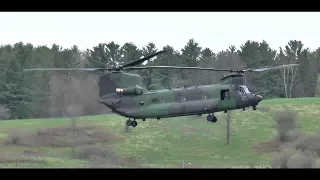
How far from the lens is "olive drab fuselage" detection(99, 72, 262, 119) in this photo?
71.6 ft

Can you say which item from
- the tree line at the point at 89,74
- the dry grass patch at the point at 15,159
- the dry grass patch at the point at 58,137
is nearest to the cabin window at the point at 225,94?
the dry grass patch at the point at 15,159

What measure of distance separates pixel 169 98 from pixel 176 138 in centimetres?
2551

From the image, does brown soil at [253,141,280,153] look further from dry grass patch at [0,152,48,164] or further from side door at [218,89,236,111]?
side door at [218,89,236,111]

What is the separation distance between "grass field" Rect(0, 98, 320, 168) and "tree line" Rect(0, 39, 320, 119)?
1543mm

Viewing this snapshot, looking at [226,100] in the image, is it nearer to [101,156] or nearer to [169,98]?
[169,98]

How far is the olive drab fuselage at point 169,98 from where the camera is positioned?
21.8 metres

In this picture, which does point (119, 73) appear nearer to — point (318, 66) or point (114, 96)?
point (114, 96)

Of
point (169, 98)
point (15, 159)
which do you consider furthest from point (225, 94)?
point (15, 159)

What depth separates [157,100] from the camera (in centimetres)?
2211

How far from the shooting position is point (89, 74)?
→ 38.0 meters

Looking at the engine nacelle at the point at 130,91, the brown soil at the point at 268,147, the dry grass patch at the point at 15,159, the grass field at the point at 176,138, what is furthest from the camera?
the brown soil at the point at 268,147

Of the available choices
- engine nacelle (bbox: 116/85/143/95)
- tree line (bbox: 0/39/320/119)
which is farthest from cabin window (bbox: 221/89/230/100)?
tree line (bbox: 0/39/320/119)

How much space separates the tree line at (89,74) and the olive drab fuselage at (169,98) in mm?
11958

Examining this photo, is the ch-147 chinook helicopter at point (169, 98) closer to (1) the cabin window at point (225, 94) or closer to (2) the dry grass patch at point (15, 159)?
(1) the cabin window at point (225, 94)
